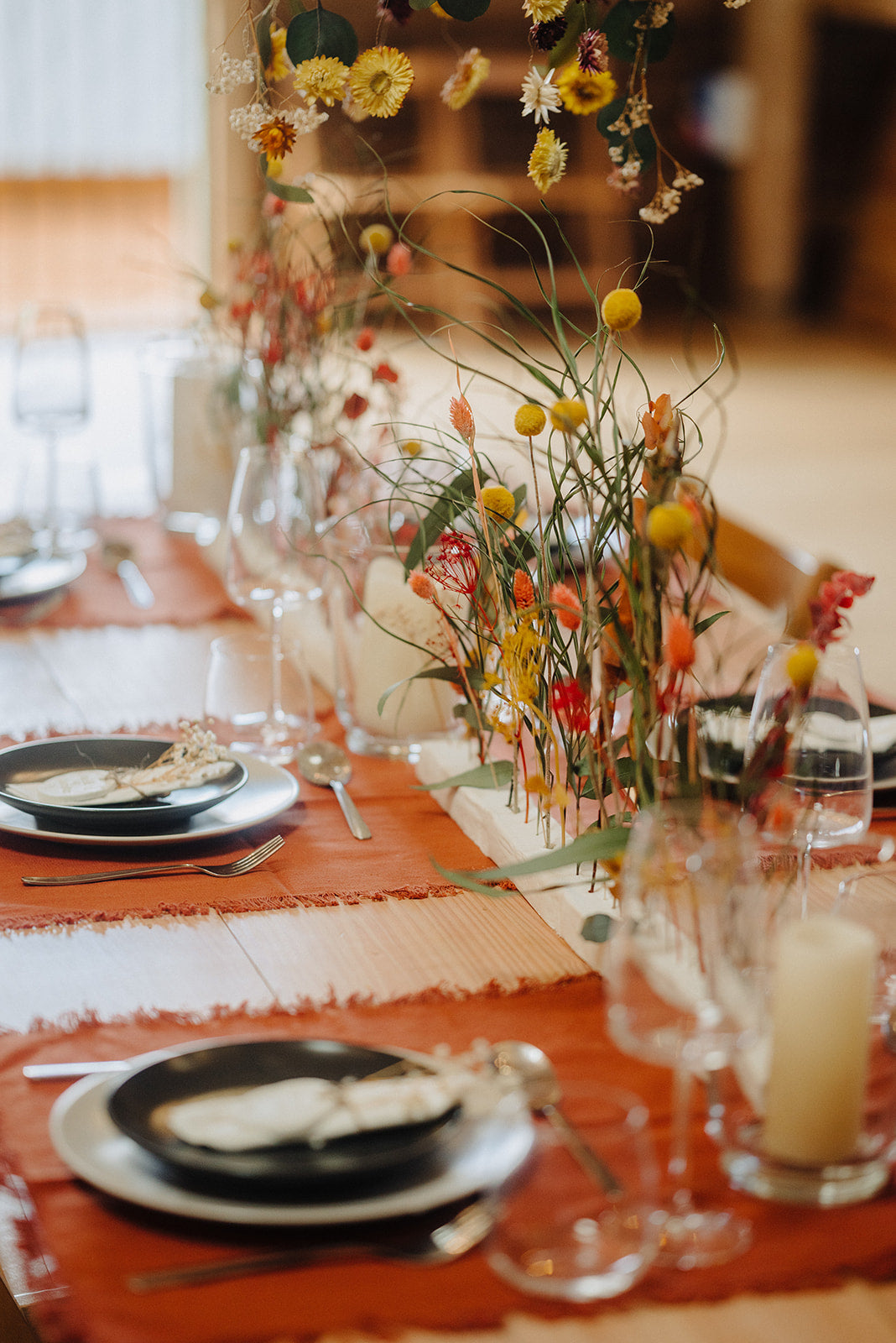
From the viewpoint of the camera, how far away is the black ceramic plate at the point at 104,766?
1.11 metres

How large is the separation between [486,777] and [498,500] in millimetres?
261

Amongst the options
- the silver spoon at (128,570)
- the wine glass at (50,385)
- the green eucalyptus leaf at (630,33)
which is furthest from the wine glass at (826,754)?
the wine glass at (50,385)

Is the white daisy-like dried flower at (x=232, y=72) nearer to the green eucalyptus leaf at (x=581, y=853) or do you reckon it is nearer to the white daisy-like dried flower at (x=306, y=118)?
the white daisy-like dried flower at (x=306, y=118)

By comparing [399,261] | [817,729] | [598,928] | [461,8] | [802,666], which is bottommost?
[598,928]

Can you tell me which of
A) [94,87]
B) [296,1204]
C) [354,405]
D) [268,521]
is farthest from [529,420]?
[94,87]

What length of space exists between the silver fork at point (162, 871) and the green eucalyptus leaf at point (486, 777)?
15 cm

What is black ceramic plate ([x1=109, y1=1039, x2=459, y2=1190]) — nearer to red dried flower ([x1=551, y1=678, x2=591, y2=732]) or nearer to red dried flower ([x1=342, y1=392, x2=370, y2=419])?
red dried flower ([x1=551, y1=678, x2=591, y2=732])

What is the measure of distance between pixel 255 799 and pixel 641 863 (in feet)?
1.89

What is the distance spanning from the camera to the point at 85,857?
112 centimetres

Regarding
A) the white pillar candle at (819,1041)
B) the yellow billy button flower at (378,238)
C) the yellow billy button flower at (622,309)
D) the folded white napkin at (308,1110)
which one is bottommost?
the folded white napkin at (308,1110)

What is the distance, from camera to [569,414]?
2.63 feet

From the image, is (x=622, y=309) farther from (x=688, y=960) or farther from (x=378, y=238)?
(x=378, y=238)

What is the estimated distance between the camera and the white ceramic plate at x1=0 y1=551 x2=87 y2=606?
71.1 inches

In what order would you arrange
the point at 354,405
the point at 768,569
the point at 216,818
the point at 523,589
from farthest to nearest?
the point at 768,569
the point at 354,405
the point at 216,818
the point at 523,589
